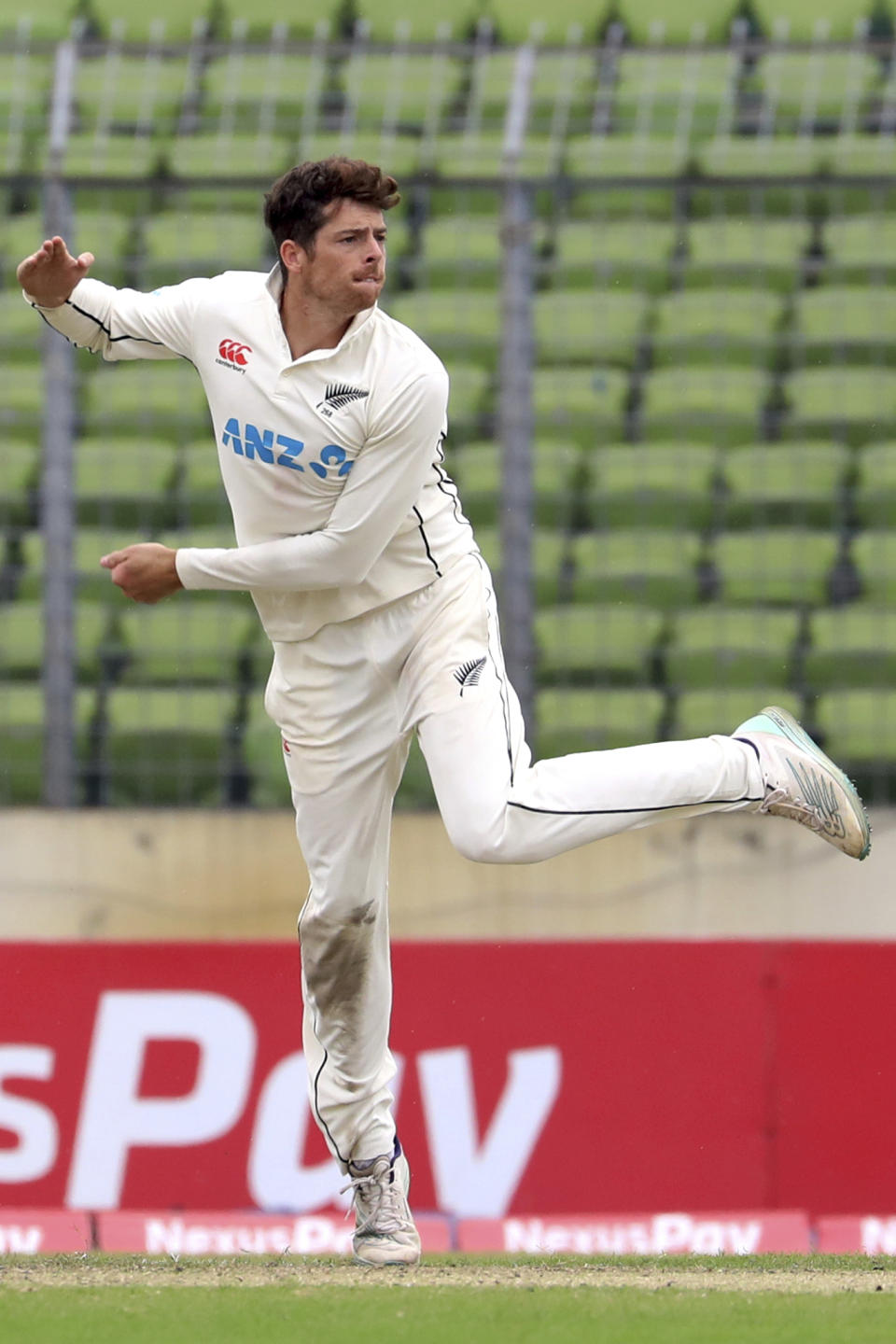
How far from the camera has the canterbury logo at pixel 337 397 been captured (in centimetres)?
390

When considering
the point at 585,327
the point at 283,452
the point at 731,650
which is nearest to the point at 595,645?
the point at 731,650

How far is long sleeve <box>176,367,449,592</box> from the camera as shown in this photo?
3.92m

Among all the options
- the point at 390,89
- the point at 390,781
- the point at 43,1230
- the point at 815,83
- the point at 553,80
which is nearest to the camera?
the point at 390,781

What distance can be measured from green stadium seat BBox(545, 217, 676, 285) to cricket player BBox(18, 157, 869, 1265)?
247 cm

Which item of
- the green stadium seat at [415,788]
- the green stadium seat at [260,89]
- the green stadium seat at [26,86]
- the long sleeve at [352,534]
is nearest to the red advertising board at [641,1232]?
the green stadium seat at [415,788]

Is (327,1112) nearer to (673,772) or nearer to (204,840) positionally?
(673,772)

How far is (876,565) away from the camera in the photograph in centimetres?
634

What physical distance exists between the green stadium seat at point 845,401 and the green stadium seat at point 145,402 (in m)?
1.95

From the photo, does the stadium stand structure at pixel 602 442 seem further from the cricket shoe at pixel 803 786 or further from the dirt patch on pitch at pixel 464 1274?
the dirt patch on pitch at pixel 464 1274

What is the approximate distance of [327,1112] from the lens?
4.33m

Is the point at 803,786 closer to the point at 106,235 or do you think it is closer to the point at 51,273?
the point at 51,273

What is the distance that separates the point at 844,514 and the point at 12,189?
2.97 meters

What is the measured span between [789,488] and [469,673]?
8.84 feet

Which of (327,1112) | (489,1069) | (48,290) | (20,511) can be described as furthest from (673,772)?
(20,511)
